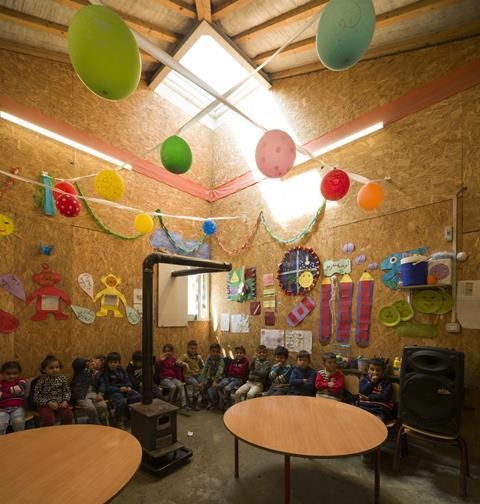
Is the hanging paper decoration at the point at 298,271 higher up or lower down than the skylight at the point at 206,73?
lower down

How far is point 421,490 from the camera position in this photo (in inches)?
92.3

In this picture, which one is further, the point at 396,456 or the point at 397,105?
the point at 397,105

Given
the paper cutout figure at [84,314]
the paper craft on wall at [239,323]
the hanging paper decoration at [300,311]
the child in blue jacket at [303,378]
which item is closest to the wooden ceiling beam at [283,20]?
the hanging paper decoration at [300,311]

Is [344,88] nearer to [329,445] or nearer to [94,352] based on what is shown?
[329,445]

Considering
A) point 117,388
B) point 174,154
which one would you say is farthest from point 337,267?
point 117,388

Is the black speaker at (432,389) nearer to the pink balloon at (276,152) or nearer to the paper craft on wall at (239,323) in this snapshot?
the pink balloon at (276,152)

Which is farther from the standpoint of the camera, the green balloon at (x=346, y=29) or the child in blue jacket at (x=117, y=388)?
the child in blue jacket at (x=117, y=388)

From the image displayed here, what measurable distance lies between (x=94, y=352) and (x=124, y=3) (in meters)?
4.29

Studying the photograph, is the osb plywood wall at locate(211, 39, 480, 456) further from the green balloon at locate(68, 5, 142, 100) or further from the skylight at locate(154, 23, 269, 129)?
the green balloon at locate(68, 5, 142, 100)

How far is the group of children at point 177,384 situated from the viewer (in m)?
3.07

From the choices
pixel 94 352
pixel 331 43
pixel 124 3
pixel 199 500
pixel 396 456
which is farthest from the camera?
pixel 94 352

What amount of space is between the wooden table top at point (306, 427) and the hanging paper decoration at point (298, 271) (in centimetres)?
184

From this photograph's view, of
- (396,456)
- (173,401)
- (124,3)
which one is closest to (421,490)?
(396,456)

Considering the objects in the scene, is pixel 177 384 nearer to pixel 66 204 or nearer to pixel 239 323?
pixel 239 323
